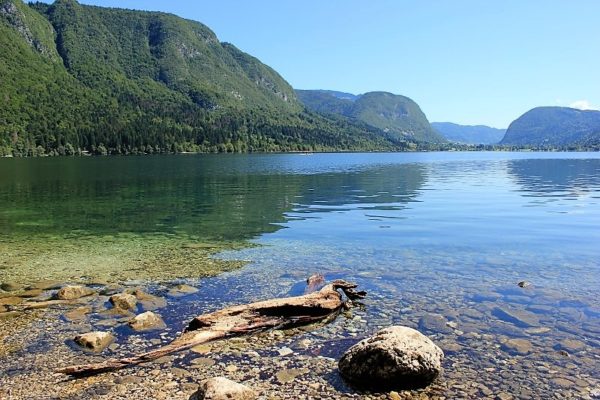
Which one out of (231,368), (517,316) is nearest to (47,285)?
(231,368)

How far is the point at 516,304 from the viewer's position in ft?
55.2

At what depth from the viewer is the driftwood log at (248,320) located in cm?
1204

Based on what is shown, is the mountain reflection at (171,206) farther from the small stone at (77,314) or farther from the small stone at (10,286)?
the small stone at (77,314)

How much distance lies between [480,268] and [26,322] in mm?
18505

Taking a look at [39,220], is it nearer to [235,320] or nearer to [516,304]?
[235,320]

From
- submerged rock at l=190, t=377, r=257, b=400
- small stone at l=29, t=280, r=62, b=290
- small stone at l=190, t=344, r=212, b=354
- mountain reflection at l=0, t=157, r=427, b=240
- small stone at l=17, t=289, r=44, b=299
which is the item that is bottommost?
mountain reflection at l=0, t=157, r=427, b=240

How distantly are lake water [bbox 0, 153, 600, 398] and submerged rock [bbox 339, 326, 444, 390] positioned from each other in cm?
45

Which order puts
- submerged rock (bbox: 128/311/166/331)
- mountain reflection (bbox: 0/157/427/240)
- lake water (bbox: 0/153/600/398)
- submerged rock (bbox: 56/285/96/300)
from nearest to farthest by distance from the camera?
lake water (bbox: 0/153/600/398), submerged rock (bbox: 128/311/166/331), submerged rock (bbox: 56/285/96/300), mountain reflection (bbox: 0/157/427/240)

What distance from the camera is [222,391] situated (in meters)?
9.73

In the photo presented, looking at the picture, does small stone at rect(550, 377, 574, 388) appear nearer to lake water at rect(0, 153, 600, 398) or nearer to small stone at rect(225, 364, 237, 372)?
lake water at rect(0, 153, 600, 398)

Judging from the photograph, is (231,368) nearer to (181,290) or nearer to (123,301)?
(123,301)

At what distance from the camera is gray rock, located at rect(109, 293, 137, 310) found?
53.3ft

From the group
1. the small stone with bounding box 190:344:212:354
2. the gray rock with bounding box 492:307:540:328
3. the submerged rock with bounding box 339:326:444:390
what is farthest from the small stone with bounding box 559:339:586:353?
the small stone with bounding box 190:344:212:354

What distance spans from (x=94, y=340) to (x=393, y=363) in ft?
26.3
